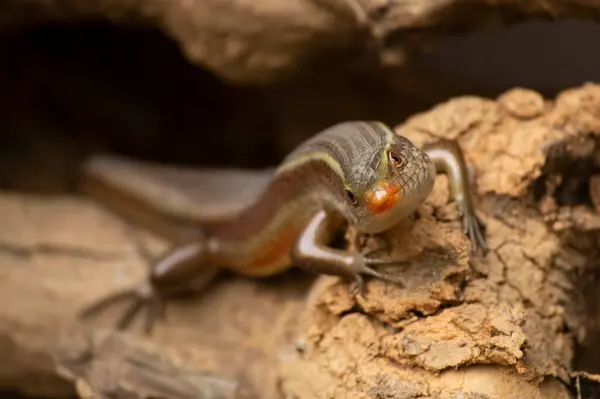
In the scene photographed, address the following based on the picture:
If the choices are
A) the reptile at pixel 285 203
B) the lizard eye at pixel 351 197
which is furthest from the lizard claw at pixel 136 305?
the lizard eye at pixel 351 197

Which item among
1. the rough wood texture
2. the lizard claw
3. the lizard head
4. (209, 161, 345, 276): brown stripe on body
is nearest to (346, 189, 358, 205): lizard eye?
the lizard head

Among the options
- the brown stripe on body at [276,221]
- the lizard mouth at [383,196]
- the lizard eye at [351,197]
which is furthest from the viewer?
the brown stripe on body at [276,221]

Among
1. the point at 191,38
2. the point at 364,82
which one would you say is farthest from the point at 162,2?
the point at 364,82

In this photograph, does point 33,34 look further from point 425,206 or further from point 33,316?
point 425,206

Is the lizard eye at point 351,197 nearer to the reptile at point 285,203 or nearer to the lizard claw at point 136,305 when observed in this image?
the reptile at point 285,203

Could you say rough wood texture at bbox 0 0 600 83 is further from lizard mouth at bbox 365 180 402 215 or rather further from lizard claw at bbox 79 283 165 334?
lizard claw at bbox 79 283 165 334

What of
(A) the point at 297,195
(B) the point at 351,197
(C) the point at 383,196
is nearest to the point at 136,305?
(A) the point at 297,195

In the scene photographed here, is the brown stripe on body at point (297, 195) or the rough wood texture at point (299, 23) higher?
the rough wood texture at point (299, 23)
